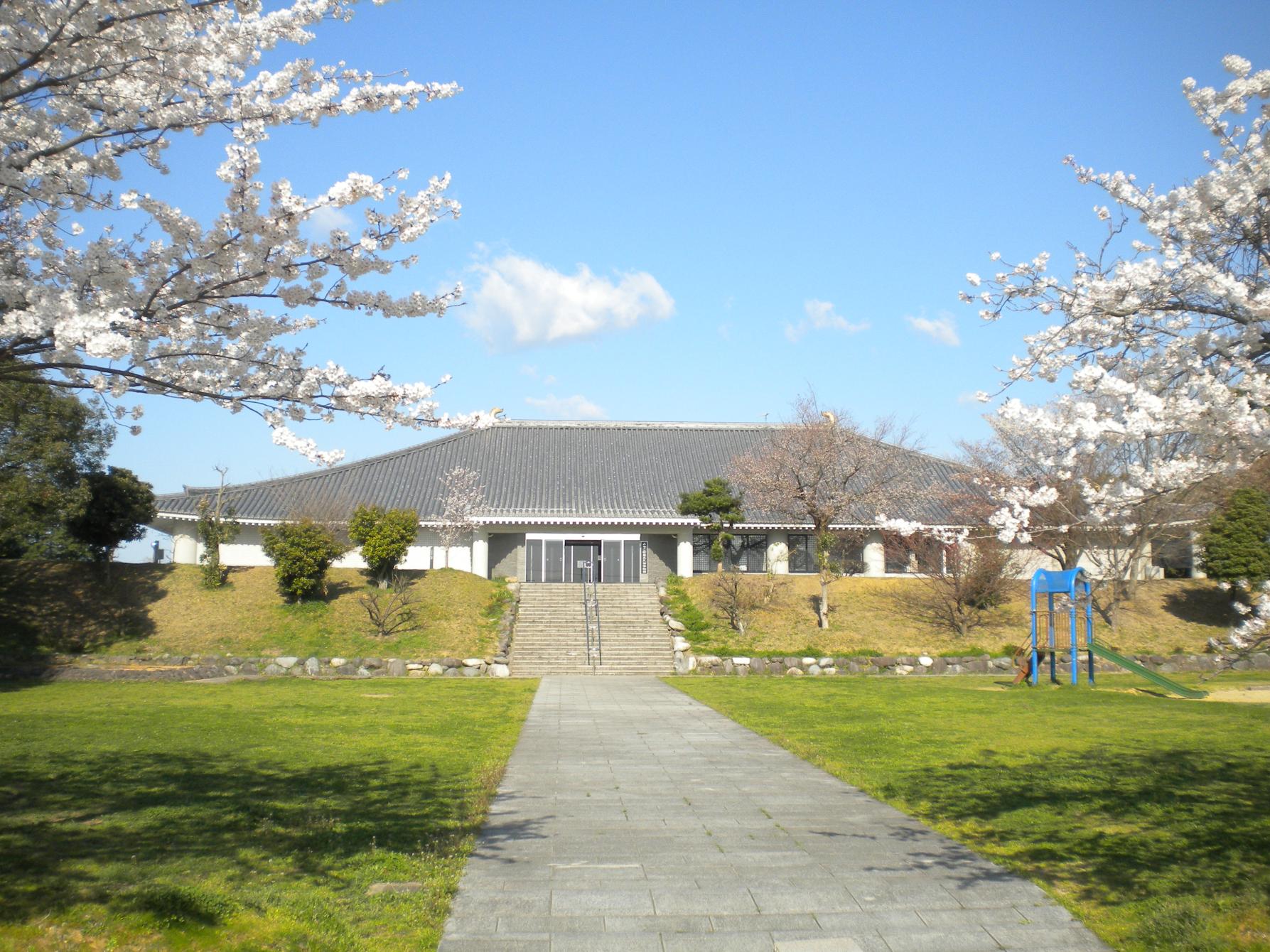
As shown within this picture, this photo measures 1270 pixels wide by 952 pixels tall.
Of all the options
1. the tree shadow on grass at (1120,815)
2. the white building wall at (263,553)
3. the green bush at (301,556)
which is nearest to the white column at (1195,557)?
the tree shadow on grass at (1120,815)

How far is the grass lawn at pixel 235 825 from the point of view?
4309 millimetres

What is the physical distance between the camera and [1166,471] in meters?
5.02

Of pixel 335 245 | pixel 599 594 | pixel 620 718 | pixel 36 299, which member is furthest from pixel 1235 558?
pixel 36 299

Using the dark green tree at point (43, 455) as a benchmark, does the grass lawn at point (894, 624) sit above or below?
below

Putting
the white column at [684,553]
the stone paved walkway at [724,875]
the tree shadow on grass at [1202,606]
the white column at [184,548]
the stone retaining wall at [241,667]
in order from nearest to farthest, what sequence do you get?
the stone paved walkway at [724,875]
the stone retaining wall at [241,667]
the tree shadow on grass at [1202,606]
the white column at [184,548]
the white column at [684,553]

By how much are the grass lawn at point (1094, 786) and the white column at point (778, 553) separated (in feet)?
47.0

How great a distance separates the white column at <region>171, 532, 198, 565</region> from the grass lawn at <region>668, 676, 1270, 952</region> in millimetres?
20624

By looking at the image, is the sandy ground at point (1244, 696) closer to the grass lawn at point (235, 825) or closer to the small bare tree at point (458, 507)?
the grass lawn at point (235, 825)

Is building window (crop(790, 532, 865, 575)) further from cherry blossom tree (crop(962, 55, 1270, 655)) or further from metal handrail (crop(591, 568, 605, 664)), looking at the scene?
cherry blossom tree (crop(962, 55, 1270, 655))

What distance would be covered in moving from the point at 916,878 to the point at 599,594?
2295cm

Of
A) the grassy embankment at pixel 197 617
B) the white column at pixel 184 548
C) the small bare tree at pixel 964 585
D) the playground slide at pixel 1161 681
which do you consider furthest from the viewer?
the white column at pixel 184 548

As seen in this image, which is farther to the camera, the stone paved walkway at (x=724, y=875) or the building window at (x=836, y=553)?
the building window at (x=836, y=553)

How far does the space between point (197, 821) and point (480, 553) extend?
24892mm

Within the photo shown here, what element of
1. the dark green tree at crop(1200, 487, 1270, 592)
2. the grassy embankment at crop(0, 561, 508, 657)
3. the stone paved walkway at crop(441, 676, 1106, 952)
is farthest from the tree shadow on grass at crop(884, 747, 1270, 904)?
the dark green tree at crop(1200, 487, 1270, 592)
